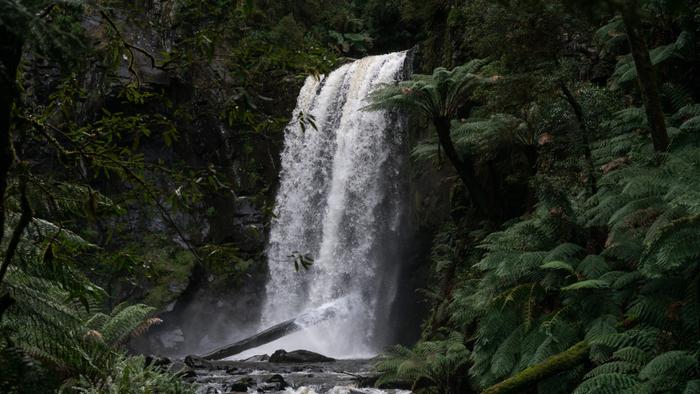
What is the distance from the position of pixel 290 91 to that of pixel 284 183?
10.2ft

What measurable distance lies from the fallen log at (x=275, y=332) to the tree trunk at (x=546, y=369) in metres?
10.3

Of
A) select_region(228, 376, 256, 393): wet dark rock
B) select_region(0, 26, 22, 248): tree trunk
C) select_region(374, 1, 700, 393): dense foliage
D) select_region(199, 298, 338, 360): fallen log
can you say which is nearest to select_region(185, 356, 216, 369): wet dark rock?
select_region(199, 298, 338, 360): fallen log

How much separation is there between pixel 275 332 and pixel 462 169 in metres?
7.65

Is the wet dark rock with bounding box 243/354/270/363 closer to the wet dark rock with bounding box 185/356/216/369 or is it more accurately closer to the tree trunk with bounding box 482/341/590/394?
the wet dark rock with bounding box 185/356/216/369

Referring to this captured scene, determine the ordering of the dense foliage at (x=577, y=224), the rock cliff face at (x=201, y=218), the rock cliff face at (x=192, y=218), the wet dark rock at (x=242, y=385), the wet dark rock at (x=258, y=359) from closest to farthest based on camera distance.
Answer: the dense foliage at (x=577, y=224) → the wet dark rock at (x=242, y=385) → the wet dark rock at (x=258, y=359) → the rock cliff face at (x=201, y=218) → the rock cliff face at (x=192, y=218)

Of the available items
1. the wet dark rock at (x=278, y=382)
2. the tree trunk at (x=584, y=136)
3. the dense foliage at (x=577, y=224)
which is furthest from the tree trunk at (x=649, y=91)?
the wet dark rock at (x=278, y=382)

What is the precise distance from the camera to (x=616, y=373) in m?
4.52

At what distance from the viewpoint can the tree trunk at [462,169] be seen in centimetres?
925

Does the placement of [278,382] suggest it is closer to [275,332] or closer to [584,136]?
[275,332]

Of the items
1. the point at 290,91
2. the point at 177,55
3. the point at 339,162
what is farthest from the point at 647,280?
the point at 290,91

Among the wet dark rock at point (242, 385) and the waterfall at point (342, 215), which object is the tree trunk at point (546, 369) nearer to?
the wet dark rock at point (242, 385)

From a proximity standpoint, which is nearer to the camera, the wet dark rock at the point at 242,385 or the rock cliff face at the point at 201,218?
the wet dark rock at the point at 242,385

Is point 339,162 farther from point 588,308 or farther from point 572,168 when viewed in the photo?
point 588,308

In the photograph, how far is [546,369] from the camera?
5.28 meters
